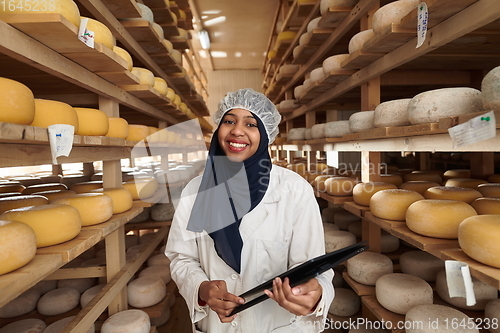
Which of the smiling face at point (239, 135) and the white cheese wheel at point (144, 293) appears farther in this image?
the white cheese wheel at point (144, 293)

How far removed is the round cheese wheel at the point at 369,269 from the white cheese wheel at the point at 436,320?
0.49 m

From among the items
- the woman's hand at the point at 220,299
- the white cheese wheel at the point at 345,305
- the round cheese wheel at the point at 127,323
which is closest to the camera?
the woman's hand at the point at 220,299

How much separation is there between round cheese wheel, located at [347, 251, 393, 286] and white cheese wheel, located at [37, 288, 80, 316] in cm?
191

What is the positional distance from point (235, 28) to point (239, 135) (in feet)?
24.3

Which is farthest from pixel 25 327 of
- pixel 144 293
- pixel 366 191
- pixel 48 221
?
pixel 366 191

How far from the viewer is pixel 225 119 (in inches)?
55.9

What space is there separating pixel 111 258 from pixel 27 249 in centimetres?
109

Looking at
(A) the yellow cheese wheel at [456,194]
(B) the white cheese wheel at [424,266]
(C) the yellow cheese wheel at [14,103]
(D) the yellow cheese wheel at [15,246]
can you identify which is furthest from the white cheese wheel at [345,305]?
(C) the yellow cheese wheel at [14,103]

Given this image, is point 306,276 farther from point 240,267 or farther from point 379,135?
point 379,135

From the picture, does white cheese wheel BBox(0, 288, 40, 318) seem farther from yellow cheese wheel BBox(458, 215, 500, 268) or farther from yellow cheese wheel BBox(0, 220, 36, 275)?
yellow cheese wheel BBox(458, 215, 500, 268)

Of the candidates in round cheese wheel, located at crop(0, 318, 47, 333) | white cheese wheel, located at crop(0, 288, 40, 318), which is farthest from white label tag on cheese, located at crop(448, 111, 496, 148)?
white cheese wheel, located at crop(0, 288, 40, 318)

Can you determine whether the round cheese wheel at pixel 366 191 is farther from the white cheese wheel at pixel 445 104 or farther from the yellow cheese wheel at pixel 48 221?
the yellow cheese wheel at pixel 48 221

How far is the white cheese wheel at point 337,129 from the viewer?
7.96 ft

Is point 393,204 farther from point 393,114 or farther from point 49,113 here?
point 49,113
